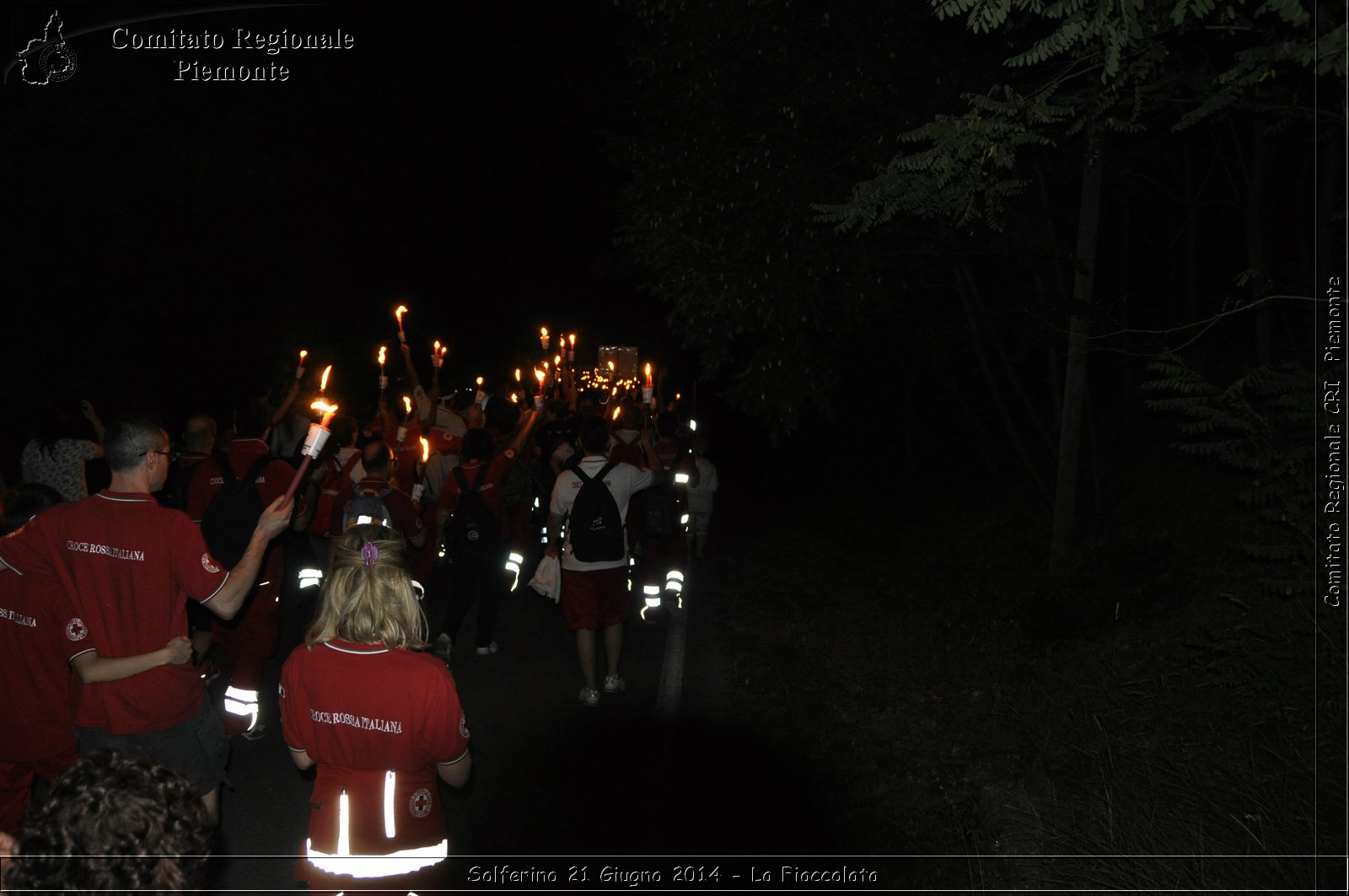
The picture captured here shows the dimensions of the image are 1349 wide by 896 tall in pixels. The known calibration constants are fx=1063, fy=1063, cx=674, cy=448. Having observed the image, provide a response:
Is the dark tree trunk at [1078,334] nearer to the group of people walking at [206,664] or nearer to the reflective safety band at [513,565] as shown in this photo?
the reflective safety band at [513,565]

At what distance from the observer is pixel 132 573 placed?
13.9 ft

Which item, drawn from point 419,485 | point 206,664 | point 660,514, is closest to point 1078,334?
point 660,514

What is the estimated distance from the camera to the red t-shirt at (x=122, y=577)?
13.8 ft

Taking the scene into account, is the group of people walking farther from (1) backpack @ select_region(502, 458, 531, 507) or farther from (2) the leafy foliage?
(2) the leafy foliage

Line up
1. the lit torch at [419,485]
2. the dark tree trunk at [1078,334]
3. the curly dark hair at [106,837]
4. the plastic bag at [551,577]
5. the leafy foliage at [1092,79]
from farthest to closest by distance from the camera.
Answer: the dark tree trunk at [1078,334] < the lit torch at [419,485] < the plastic bag at [551,577] < the leafy foliage at [1092,79] < the curly dark hair at [106,837]

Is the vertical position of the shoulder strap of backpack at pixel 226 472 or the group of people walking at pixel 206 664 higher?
the shoulder strap of backpack at pixel 226 472

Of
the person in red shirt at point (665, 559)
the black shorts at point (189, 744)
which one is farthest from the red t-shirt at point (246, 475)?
the person in red shirt at point (665, 559)

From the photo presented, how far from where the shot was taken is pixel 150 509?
4.34 meters

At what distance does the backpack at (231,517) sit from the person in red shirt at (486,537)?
2.53m

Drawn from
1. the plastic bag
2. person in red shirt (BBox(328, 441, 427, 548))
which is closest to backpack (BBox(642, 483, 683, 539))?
the plastic bag

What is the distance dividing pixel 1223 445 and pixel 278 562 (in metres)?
6.29

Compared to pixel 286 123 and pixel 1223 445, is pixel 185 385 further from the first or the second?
pixel 1223 445

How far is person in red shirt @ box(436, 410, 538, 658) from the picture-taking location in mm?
9164

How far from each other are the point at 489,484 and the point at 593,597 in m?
1.63
